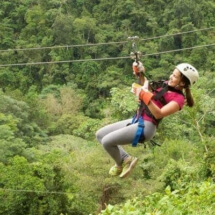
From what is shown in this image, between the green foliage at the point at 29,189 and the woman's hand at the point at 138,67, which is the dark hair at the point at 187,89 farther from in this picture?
the green foliage at the point at 29,189

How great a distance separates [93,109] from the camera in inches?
1061

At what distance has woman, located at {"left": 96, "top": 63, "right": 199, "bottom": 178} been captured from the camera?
3.48 metres

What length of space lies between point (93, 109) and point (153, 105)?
2353 centimetres

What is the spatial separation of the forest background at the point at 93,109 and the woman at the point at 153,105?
1.64 feet

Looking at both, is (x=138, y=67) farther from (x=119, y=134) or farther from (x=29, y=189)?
(x=29, y=189)

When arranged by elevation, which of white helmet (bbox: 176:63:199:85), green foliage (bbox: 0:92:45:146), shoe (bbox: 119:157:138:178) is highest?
white helmet (bbox: 176:63:199:85)

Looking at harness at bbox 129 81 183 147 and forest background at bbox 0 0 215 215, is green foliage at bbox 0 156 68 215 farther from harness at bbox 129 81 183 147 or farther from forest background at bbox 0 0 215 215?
harness at bbox 129 81 183 147

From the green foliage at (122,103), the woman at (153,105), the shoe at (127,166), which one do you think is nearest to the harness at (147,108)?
the woman at (153,105)

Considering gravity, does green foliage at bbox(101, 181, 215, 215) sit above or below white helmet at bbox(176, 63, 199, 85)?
below

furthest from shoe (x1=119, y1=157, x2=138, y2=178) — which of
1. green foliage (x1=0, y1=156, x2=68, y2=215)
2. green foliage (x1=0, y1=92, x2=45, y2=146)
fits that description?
green foliage (x1=0, y1=92, x2=45, y2=146)

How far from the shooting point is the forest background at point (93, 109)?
9.92m

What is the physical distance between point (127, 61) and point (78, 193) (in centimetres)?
1826

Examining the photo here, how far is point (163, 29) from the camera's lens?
33.5 meters

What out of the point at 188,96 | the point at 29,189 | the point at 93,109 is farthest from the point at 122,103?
the point at 188,96
